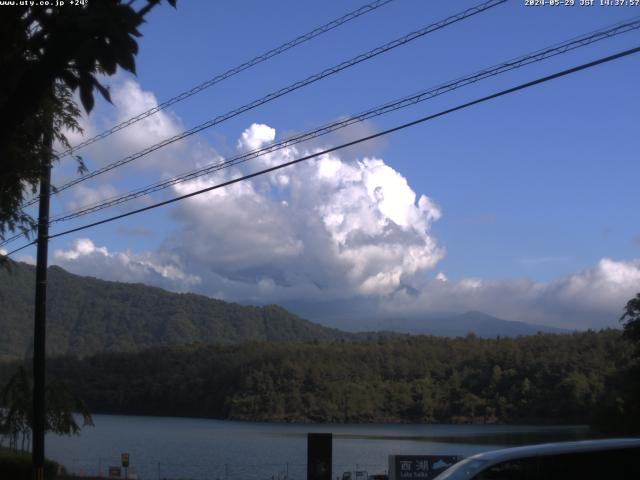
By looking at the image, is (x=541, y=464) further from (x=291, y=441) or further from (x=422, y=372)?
(x=422, y=372)

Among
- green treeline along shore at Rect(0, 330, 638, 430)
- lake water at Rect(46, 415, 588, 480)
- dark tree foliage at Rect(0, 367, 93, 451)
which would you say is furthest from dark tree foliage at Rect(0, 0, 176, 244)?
green treeline along shore at Rect(0, 330, 638, 430)

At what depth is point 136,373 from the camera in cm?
12056

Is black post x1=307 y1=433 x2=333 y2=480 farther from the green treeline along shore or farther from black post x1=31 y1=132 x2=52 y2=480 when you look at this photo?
the green treeline along shore

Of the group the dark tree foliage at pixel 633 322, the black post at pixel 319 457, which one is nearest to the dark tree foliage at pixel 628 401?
the dark tree foliage at pixel 633 322

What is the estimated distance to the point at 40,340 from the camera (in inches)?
843

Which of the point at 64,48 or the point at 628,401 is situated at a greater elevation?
the point at 64,48

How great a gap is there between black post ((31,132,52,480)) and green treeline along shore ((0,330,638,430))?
69.9m

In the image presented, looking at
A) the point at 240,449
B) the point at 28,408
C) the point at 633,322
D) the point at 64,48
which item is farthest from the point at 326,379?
the point at 64,48

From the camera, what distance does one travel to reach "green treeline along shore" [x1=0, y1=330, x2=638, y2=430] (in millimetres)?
95062

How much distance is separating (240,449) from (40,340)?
42917 mm

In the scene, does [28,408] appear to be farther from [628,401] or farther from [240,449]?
[240,449]

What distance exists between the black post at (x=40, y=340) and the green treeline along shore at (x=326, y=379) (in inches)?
2751

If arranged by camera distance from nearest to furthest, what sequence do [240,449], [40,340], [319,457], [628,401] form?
[319,457]
[40,340]
[628,401]
[240,449]

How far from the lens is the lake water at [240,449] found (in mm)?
47656
